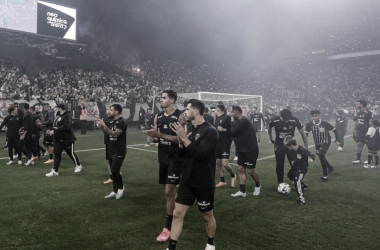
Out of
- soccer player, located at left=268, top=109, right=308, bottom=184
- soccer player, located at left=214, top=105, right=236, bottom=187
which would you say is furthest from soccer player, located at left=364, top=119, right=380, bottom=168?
soccer player, located at left=214, top=105, right=236, bottom=187

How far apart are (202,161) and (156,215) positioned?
7.77 feet

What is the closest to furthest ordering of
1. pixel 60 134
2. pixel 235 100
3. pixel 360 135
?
pixel 60 134
pixel 360 135
pixel 235 100

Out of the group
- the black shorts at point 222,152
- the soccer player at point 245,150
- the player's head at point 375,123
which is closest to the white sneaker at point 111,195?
the soccer player at point 245,150

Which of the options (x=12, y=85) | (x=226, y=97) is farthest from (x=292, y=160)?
(x=12, y=85)

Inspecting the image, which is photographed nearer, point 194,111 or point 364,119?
point 194,111

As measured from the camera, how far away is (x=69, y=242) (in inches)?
173

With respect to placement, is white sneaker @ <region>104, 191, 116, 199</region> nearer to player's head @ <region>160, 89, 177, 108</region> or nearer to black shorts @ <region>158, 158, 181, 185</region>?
black shorts @ <region>158, 158, 181, 185</region>

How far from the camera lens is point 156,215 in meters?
5.64

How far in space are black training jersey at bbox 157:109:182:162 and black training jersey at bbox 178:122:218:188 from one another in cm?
115

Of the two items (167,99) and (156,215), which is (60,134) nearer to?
(156,215)

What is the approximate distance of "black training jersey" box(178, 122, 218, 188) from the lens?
12.2ft

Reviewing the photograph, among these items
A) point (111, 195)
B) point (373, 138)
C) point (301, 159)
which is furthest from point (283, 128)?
point (373, 138)

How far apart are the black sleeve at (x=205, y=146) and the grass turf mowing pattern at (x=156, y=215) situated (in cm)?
162

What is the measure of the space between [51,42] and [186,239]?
3185 cm
